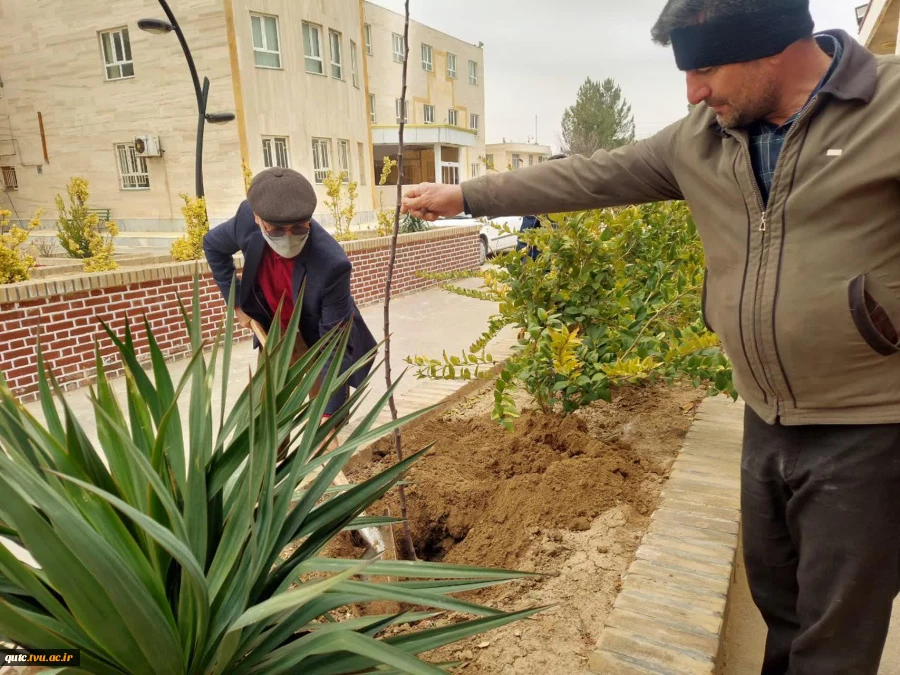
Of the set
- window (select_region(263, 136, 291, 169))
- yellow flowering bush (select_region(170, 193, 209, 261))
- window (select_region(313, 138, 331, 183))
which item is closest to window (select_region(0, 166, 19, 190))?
window (select_region(263, 136, 291, 169))

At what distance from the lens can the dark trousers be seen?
5.06ft

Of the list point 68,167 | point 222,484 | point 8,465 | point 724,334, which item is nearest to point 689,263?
point 724,334

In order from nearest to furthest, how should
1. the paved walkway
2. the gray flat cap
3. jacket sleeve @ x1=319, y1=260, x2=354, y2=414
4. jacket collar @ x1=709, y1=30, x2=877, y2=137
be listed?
jacket collar @ x1=709, y1=30, x2=877, y2=137 → the paved walkway → the gray flat cap → jacket sleeve @ x1=319, y1=260, x2=354, y2=414

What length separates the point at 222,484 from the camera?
1439mm

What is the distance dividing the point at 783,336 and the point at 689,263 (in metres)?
2.32

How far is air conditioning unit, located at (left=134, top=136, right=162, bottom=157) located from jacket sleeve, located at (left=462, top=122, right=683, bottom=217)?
67.7 feet

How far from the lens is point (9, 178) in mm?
23844

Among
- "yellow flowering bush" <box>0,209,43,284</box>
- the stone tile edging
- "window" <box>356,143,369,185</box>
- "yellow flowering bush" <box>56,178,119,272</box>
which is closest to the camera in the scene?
the stone tile edging

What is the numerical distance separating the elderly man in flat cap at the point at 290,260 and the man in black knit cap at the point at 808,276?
1.67m

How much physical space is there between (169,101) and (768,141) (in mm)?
21475

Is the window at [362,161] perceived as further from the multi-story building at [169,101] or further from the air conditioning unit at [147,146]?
the air conditioning unit at [147,146]

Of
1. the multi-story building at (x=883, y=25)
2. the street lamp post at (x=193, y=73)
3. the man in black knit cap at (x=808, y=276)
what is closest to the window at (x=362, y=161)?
the street lamp post at (x=193, y=73)

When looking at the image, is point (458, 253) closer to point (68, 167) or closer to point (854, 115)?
point (854, 115)
